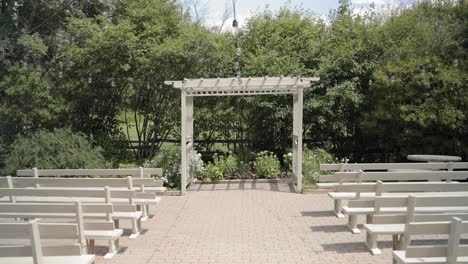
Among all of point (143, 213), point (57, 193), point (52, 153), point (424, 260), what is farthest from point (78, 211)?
point (52, 153)

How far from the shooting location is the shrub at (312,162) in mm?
9530

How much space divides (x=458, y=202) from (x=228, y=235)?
121 inches

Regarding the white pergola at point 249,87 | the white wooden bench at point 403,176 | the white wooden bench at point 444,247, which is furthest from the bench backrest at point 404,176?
the white pergola at point 249,87

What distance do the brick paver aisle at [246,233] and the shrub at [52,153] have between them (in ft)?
8.63

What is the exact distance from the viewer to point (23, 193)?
488 centimetres

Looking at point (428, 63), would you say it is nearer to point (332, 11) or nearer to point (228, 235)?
point (332, 11)

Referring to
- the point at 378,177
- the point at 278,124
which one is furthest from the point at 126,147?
the point at 378,177

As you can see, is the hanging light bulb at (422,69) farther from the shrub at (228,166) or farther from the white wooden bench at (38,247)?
the white wooden bench at (38,247)

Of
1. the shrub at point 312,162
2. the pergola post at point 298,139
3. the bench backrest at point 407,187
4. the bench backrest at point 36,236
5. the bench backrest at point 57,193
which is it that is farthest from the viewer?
the shrub at point 312,162

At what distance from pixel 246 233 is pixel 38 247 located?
3268mm

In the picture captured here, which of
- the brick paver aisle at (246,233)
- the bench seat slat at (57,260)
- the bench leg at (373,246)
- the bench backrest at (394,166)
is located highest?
the bench backrest at (394,166)

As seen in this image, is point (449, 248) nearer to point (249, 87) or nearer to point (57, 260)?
point (57, 260)

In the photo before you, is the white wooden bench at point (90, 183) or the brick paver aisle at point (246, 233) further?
the white wooden bench at point (90, 183)

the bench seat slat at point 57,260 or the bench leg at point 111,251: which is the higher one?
the bench seat slat at point 57,260
